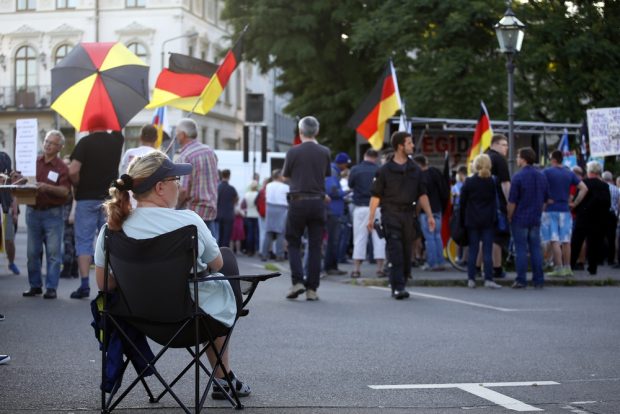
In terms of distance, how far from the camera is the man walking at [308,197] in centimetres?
1302

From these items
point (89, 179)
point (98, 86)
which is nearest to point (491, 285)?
point (98, 86)

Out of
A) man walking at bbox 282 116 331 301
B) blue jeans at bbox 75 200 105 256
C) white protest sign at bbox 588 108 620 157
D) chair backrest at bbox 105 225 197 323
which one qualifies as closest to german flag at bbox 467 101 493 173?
white protest sign at bbox 588 108 620 157

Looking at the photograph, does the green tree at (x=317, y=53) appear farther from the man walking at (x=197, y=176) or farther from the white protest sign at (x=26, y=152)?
the man walking at (x=197, y=176)

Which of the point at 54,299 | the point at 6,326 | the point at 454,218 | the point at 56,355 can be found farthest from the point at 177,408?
the point at 454,218

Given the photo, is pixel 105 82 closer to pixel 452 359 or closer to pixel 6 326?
pixel 6 326

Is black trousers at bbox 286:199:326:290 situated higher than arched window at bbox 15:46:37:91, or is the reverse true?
arched window at bbox 15:46:37:91

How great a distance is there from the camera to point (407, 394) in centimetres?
673

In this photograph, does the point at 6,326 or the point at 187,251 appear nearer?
the point at 187,251

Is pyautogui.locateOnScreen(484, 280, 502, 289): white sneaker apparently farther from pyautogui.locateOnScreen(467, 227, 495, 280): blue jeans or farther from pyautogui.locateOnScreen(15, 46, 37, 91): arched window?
pyautogui.locateOnScreen(15, 46, 37, 91): arched window

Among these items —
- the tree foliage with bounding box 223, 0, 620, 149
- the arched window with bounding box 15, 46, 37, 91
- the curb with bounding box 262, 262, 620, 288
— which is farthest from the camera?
the arched window with bounding box 15, 46, 37, 91

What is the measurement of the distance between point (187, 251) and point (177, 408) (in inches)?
41.3

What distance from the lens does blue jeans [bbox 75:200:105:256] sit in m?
12.4

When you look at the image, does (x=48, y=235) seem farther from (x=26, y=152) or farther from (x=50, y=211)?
(x=26, y=152)

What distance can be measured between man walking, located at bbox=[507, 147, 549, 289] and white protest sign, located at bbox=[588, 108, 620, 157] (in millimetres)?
6964
